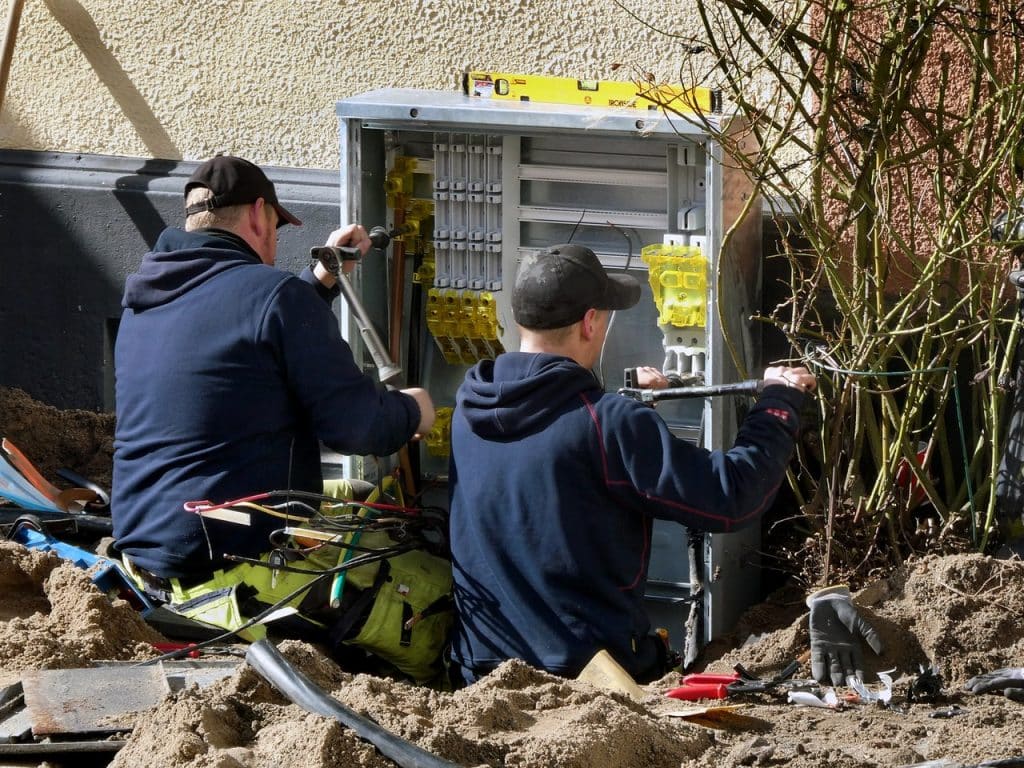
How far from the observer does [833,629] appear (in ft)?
11.4

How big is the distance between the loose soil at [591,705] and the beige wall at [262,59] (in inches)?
83.5

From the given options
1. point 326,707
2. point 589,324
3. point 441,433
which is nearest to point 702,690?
point 589,324

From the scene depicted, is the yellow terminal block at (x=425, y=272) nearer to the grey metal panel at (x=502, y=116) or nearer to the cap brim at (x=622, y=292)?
the grey metal panel at (x=502, y=116)

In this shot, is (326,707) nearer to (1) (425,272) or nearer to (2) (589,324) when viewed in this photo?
(2) (589,324)

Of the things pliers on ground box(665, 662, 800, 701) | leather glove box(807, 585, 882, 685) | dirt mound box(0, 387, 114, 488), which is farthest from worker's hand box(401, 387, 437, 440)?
dirt mound box(0, 387, 114, 488)

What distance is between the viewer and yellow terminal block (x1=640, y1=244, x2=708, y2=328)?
3.91 meters

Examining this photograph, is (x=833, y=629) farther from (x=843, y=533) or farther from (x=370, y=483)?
(x=370, y=483)

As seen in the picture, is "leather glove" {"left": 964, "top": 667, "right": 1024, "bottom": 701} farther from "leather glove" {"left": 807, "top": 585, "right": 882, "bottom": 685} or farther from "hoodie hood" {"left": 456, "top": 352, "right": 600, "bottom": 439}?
"hoodie hood" {"left": 456, "top": 352, "right": 600, "bottom": 439}

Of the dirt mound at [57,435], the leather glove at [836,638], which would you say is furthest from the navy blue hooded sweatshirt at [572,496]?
the dirt mound at [57,435]

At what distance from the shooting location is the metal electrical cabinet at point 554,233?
3947 mm

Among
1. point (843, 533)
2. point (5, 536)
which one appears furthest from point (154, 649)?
point (843, 533)

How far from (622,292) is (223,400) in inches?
43.4

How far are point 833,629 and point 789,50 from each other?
1488 millimetres

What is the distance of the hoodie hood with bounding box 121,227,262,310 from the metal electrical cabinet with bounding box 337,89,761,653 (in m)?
0.52
